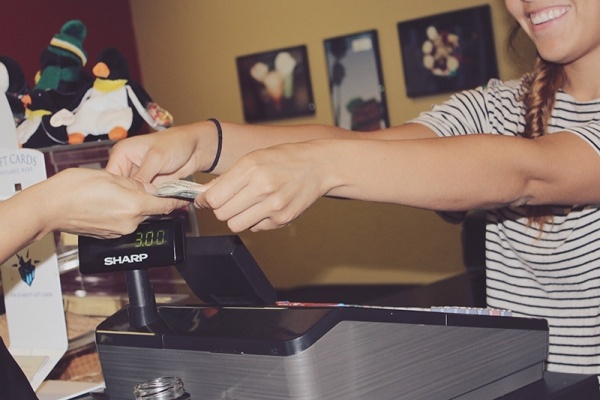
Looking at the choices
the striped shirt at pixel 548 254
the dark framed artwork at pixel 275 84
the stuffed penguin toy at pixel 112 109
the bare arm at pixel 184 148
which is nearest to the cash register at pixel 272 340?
the bare arm at pixel 184 148

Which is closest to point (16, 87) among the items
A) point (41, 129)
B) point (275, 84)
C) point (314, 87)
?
point (41, 129)

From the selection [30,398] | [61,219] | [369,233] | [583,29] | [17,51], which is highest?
[17,51]

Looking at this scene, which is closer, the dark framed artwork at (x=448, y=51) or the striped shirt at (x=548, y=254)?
the striped shirt at (x=548, y=254)

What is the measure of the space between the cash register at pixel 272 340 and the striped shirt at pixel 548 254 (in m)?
0.44

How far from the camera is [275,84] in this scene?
657 centimetres

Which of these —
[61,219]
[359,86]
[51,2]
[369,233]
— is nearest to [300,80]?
[359,86]

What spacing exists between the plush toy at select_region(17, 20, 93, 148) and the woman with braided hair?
37.4 inches

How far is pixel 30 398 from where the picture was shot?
45.7 inches

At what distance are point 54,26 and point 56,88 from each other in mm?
3943

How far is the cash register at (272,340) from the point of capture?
954 millimetres

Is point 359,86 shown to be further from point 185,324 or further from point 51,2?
A: point 185,324

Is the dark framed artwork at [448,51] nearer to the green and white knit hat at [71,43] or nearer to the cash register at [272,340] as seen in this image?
the green and white knit hat at [71,43]

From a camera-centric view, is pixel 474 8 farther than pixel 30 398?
Yes

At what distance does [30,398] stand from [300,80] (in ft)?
17.7
